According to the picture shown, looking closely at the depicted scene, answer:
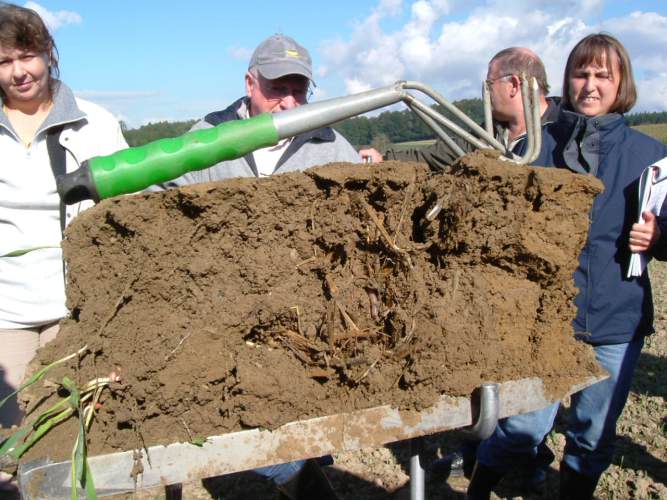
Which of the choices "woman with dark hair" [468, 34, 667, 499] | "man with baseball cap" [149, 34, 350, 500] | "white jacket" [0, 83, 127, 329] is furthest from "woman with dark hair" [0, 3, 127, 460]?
"woman with dark hair" [468, 34, 667, 499]

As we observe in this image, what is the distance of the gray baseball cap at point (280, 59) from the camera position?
241 centimetres

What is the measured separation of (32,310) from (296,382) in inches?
58.9

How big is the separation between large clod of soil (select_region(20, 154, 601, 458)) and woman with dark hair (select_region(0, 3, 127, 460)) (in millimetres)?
1045

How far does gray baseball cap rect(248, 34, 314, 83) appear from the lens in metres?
2.41

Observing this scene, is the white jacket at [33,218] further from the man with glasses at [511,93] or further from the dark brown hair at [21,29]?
the man with glasses at [511,93]

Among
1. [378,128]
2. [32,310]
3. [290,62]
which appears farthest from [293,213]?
[378,128]

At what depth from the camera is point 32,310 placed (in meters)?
2.40

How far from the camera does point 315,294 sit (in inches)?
63.0

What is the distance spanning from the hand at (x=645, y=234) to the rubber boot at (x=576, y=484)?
1186mm

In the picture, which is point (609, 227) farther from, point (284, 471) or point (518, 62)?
point (284, 471)

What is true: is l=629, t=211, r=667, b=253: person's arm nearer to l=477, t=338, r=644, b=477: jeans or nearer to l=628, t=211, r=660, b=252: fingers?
l=628, t=211, r=660, b=252: fingers

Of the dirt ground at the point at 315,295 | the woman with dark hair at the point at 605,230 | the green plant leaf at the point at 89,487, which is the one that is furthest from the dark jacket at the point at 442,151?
the green plant leaf at the point at 89,487

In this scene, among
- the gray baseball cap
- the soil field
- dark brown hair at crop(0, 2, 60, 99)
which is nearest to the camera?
dark brown hair at crop(0, 2, 60, 99)

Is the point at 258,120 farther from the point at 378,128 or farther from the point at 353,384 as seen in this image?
the point at 378,128
